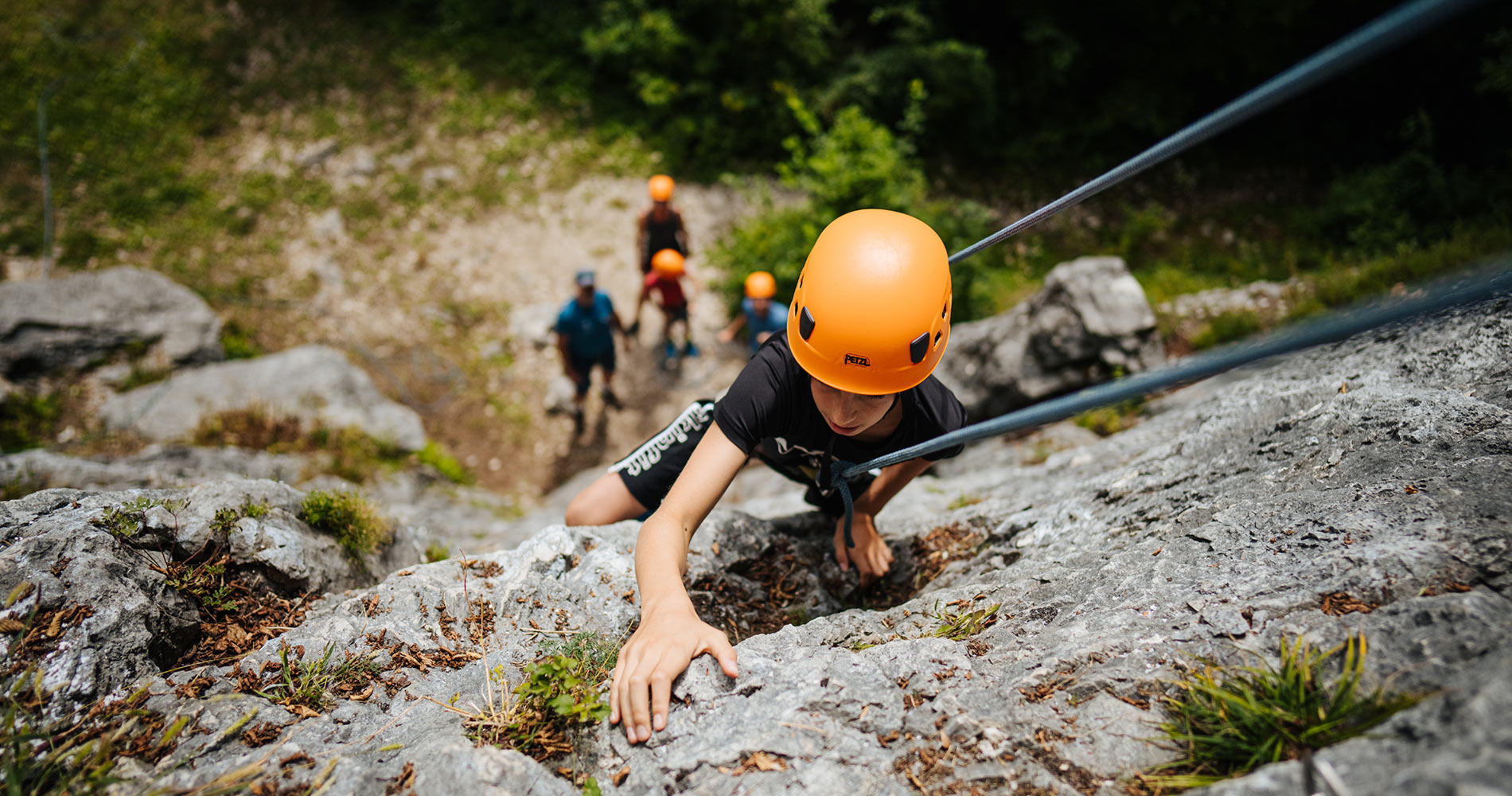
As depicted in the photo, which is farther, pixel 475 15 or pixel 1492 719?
pixel 475 15

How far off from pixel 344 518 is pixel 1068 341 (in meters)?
5.61

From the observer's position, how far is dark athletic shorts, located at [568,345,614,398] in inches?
277

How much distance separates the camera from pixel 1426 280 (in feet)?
18.1

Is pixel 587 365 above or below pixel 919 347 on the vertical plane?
below

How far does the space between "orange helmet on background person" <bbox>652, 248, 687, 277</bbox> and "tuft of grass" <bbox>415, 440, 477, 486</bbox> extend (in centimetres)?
302

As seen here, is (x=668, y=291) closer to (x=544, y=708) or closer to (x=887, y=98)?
(x=887, y=98)

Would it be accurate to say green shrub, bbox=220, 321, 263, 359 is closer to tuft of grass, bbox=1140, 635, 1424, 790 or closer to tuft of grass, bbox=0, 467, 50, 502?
tuft of grass, bbox=0, 467, 50, 502

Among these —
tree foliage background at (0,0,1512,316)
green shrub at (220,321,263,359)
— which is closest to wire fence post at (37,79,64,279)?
tree foliage background at (0,0,1512,316)

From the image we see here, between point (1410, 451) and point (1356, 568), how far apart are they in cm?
62

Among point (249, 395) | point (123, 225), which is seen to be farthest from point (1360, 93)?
point (123, 225)

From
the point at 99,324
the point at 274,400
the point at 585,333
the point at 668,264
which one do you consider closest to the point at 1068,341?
the point at 668,264

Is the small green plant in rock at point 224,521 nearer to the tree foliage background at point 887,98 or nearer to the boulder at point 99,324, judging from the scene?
the boulder at point 99,324

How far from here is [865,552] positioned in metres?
2.95

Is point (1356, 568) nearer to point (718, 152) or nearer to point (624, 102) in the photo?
point (718, 152)
